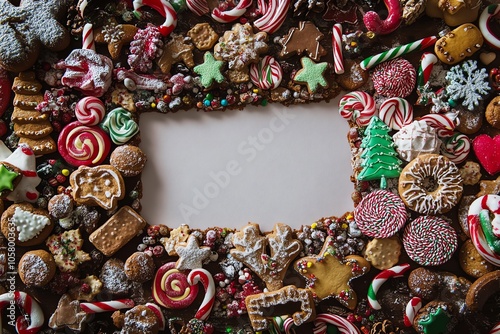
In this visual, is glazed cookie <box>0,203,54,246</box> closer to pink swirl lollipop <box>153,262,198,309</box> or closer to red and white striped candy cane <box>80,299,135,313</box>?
red and white striped candy cane <box>80,299,135,313</box>

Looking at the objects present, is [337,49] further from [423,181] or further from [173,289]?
[173,289]

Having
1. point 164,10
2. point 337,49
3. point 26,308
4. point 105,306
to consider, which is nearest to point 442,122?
point 337,49

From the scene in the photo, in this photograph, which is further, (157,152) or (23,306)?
(157,152)

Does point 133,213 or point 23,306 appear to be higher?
point 133,213

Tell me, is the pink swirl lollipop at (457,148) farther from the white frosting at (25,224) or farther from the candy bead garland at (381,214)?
the white frosting at (25,224)

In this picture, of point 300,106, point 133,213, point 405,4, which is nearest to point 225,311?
point 133,213

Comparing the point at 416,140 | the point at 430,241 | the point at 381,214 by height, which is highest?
the point at 416,140

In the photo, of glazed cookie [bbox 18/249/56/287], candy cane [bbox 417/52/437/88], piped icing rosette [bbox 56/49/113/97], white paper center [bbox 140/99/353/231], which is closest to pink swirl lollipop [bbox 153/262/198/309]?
white paper center [bbox 140/99/353/231]

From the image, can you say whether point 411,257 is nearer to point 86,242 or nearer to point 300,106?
point 300,106
